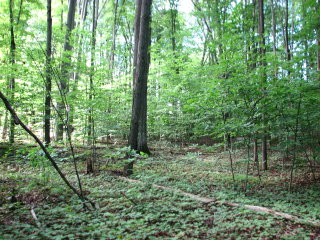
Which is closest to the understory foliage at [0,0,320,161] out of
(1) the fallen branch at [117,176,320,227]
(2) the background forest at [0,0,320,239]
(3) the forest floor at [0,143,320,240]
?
(2) the background forest at [0,0,320,239]

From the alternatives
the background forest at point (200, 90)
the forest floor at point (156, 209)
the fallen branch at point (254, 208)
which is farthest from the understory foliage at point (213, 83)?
the fallen branch at point (254, 208)

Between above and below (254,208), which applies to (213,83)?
above

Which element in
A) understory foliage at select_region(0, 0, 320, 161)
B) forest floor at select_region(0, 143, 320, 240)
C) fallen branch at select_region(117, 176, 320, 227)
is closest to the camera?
forest floor at select_region(0, 143, 320, 240)

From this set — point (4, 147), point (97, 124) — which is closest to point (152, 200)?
point (97, 124)

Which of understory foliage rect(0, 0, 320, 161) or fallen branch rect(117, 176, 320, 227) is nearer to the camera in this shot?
fallen branch rect(117, 176, 320, 227)

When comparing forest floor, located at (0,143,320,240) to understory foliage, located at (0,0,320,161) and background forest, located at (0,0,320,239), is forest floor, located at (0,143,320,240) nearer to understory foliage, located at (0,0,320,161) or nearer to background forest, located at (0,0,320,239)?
background forest, located at (0,0,320,239)

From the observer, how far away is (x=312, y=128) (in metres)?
5.36

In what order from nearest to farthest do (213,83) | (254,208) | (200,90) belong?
(254,208), (213,83), (200,90)

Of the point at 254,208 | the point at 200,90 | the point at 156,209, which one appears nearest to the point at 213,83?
the point at 200,90

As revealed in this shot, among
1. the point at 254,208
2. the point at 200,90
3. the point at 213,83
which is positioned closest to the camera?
the point at 254,208

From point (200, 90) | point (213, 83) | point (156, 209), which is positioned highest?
point (213, 83)

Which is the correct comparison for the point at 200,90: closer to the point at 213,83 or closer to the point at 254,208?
the point at 213,83

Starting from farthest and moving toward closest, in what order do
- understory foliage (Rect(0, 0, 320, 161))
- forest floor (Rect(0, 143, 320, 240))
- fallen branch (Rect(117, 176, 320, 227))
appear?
understory foliage (Rect(0, 0, 320, 161)) → fallen branch (Rect(117, 176, 320, 227)) → forest floor (Rect(0, 143, 320, 240))

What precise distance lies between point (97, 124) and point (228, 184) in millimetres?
5849
